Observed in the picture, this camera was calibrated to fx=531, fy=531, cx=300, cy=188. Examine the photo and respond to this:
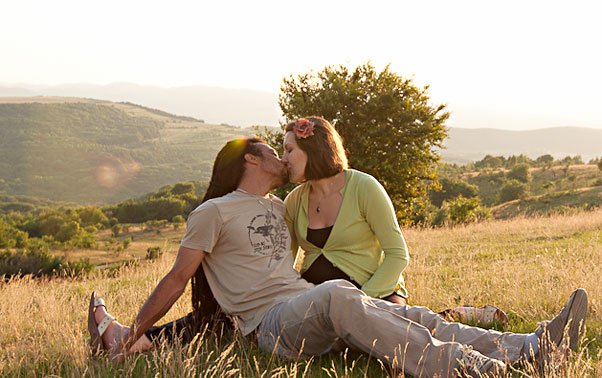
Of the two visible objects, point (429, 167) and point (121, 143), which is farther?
point (121, 143)

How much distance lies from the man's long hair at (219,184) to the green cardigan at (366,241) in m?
0.69

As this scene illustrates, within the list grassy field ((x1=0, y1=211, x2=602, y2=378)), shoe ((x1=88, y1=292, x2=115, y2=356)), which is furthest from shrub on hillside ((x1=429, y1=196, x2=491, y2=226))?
shoe ((x1=88, y1=292, x2=115, y2=356))

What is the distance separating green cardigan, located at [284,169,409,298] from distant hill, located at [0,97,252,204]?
112481mm

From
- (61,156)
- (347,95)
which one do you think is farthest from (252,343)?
(61,156)

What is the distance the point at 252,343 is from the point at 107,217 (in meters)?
57.1

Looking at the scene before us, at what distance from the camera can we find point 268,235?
422 centimetres

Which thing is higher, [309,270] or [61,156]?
[309,270]

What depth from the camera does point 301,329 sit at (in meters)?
3.66

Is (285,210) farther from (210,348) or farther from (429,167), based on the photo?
(429,167)

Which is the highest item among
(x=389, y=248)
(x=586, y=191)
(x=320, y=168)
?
(x=320, y=168)

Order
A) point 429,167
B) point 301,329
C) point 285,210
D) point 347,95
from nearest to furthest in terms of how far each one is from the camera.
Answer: point 301,329
point 285,210
point 347,95
point 429,167

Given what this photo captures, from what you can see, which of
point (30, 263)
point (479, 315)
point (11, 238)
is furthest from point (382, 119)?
point (11, 238)

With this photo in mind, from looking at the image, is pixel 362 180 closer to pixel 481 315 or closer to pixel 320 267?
pixel 320 267

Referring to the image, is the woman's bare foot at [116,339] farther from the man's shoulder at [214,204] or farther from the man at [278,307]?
the man's shoulder at [214,204]
